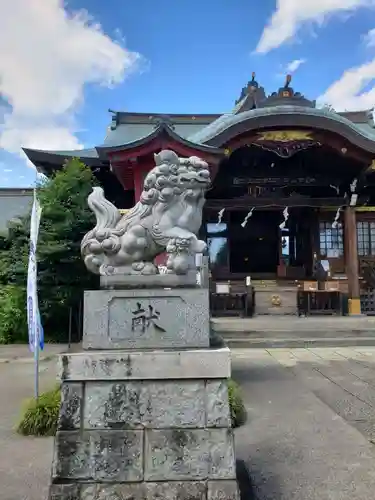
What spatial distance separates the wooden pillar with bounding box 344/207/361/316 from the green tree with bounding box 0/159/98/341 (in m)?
8.32

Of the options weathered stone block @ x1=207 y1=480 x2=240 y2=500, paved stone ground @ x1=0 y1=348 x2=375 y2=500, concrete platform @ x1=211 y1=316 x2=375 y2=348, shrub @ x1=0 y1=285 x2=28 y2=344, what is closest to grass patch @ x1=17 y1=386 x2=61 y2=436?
paved stone ground @ x1=0 y1=348 x2=375 y2=500

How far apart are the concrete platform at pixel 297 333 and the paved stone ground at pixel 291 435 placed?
2371mm

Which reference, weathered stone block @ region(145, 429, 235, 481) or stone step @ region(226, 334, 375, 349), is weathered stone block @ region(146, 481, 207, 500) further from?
stone step @ region(226, 334, 375, 349)

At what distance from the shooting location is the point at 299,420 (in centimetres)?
512

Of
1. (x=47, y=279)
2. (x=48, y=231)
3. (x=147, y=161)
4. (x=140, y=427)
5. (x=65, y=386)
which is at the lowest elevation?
(x=140, y=427)

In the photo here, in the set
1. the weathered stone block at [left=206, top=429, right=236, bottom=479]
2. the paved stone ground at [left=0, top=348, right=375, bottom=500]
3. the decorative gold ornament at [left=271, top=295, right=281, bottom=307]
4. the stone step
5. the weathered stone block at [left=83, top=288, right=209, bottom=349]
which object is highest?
the weathered stone block at [left=83, top=288, right=209, bottom=349]

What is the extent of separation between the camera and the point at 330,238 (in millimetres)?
16125

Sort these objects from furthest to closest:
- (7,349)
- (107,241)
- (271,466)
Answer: (7,349)
(271,466)
(107,241)

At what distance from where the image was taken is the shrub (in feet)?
41.3

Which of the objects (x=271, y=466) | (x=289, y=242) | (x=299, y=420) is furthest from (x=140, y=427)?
(x=289, y=242)

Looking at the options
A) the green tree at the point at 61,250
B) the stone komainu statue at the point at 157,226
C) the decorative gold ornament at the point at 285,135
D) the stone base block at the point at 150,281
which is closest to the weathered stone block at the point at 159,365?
the stone base block at the point at 150,281

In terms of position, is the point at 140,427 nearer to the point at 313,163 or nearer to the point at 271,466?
the point at 271,466

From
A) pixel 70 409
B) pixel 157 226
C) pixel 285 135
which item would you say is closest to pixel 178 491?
pixel 70 409

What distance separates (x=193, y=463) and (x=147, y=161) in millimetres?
10067
